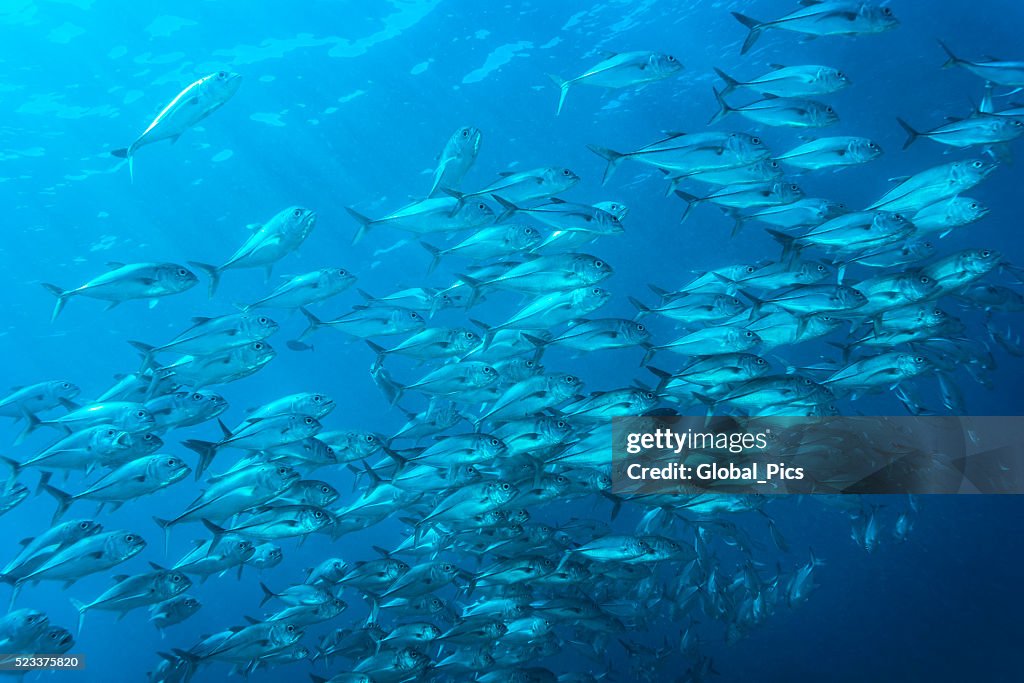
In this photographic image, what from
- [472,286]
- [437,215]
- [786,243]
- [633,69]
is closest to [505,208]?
[437,215]

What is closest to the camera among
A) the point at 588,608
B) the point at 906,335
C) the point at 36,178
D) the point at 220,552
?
the point at 906,335

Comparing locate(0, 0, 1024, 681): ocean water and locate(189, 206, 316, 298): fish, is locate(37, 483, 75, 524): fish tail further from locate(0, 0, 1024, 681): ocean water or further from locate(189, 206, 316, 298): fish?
locate(0, 0, 1024, 681): ocean water

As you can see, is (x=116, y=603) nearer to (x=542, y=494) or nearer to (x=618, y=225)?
(x=542, y=494)

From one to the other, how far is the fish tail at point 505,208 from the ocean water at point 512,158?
691 centimetres

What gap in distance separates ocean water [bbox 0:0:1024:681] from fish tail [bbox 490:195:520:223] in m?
6.91

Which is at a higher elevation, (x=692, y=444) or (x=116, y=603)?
(x=692, y=444)

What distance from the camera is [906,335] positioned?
6.00 metres

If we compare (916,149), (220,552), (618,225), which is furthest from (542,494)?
(916,149)

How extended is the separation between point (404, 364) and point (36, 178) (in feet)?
60.4

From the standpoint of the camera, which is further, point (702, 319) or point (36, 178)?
point (36, 178)

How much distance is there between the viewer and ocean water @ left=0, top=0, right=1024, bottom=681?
653 inches

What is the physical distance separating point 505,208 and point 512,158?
57.2 feet

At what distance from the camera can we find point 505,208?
5.70 metres

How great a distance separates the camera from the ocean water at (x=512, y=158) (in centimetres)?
1658
